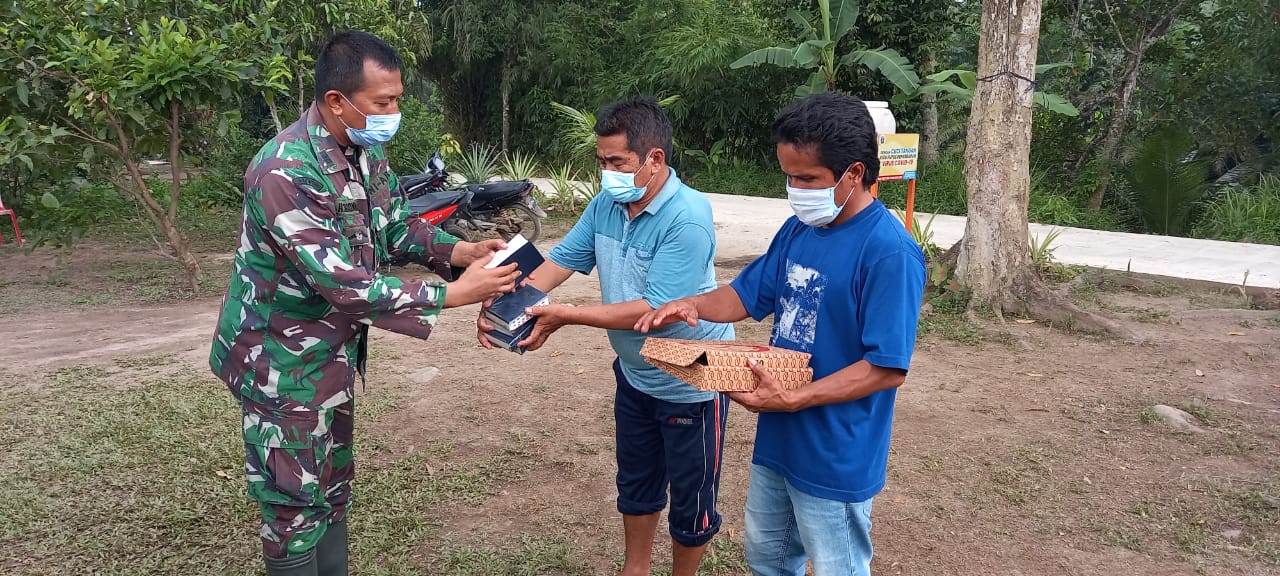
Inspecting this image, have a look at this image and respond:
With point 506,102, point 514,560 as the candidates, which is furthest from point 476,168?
point 514,560

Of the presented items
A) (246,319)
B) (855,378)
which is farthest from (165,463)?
(855,378)

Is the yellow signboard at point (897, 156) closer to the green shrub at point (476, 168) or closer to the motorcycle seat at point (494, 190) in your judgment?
the motorcycle seat at point (494, 190)

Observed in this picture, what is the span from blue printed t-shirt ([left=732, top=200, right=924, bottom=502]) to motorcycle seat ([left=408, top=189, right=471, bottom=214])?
6.89m

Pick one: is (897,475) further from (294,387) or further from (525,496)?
(294,387)

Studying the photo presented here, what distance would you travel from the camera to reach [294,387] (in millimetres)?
2340

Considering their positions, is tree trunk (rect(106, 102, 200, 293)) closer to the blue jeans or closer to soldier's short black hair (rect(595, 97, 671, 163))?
soldier's short black hair (rect(595, 97, 671, 163))

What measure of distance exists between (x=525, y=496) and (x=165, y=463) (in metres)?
1.68

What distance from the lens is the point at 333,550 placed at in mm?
2760

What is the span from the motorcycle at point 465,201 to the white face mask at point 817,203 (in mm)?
6769

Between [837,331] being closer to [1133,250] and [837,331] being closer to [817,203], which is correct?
[817,203]

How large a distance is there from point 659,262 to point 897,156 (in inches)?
161

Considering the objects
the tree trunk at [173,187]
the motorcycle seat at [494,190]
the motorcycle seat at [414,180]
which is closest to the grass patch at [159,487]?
the tree trunk at [173,187]

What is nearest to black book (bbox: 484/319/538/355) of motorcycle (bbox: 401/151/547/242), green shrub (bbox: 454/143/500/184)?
motorcycle (bbox: 401/151/547/242)

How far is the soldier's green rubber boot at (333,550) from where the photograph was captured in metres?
2.73
